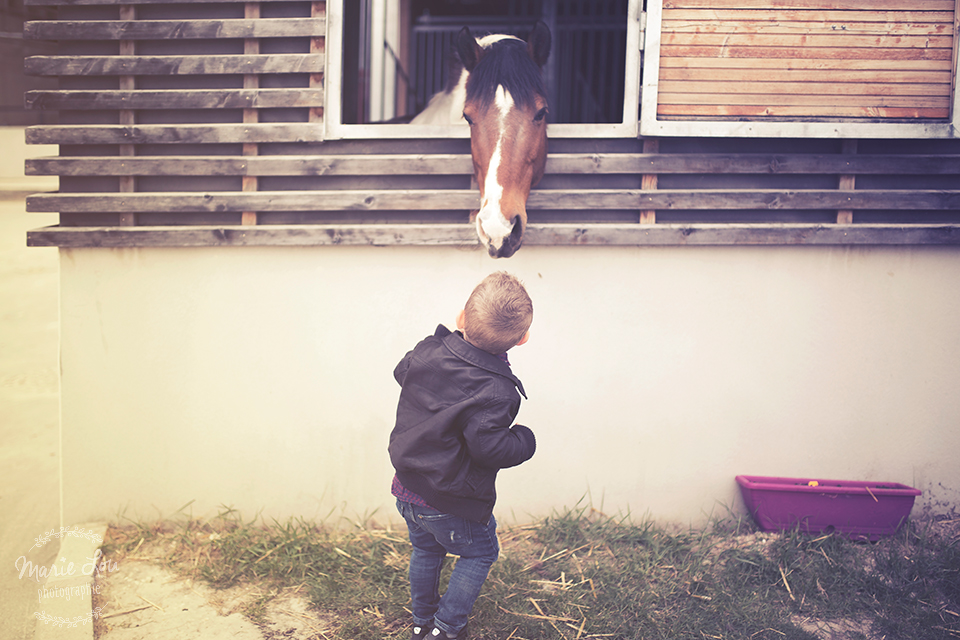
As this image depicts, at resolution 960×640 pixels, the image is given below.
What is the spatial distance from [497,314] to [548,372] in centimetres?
143

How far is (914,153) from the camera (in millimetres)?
3139

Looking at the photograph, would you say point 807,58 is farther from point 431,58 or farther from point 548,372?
point 431,58

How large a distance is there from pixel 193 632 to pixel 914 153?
3.97m

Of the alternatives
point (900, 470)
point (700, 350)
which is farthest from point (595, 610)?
point (900, 470)

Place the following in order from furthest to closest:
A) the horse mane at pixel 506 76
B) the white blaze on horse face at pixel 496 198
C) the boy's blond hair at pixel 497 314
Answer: the horse mane at pixel 506 76 → the white blaze on horse face at pixel 496 198 → the boy's blond hair at pixel 497 314

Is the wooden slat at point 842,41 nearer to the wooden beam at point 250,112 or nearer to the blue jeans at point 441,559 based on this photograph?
the wooden beam at point 250,112

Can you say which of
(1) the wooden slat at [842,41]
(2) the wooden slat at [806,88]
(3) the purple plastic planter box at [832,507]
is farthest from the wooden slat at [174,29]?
(3) the purple plastic planter box at [832,507]

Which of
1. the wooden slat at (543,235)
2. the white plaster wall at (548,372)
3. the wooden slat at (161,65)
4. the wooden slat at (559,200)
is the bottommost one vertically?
the white plaster wall at (548,372)

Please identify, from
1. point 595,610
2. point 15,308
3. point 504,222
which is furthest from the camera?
point 15,308

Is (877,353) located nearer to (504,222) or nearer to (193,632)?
(504,222)

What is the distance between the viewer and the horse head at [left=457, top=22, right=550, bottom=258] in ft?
8.23

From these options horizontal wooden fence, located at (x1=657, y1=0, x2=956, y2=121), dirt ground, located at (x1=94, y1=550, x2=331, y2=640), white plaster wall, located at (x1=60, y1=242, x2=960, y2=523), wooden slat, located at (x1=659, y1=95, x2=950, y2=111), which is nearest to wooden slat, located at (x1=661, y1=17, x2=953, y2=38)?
horizontal wooden fence, located at (x1=657, y1=0, x2=956, y2=121)

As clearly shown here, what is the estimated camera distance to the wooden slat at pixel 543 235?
3.11m

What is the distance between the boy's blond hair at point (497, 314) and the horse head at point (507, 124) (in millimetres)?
540
